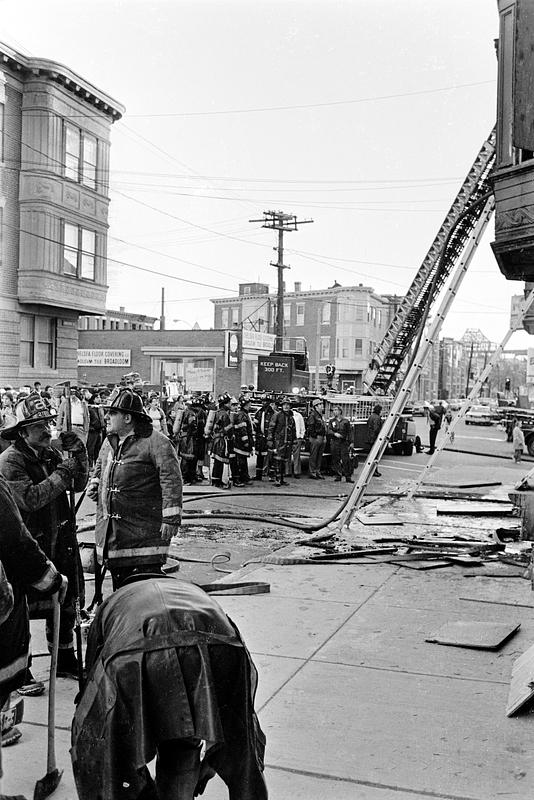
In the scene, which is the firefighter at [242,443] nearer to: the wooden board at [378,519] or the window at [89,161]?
the wooden board at [378,519]

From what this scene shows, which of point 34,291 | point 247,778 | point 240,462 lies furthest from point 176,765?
point 34,291

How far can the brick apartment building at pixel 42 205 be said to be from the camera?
80.1ft

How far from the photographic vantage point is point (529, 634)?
6.23m

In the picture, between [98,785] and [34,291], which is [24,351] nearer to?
[34,291]

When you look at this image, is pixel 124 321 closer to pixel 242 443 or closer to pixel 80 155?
pixel 80 155

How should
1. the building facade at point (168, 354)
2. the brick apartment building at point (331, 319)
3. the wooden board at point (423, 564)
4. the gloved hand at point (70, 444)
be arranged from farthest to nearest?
the brick apartment building at point (331, 319), the building facade at point (168, 354), the wooden board at point (423, 564), the gloved hand at point (70, 444)

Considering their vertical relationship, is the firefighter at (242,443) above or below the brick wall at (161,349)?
below

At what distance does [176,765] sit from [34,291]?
77.7ft

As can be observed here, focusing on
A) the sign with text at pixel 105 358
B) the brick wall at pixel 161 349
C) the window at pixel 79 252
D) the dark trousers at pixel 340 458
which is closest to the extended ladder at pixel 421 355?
the dark trousers at pixel 340 458

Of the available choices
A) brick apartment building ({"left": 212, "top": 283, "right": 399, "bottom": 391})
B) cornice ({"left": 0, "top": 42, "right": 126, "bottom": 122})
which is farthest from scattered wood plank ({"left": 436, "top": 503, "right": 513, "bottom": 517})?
brick apartment building ({"left": 212, "top": 283, "right": 399, "bottom": 391})

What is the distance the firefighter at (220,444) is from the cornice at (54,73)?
45.7ft

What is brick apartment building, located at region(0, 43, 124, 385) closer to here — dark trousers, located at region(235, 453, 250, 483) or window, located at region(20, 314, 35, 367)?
window, located at region(20, 314, 35, 367)

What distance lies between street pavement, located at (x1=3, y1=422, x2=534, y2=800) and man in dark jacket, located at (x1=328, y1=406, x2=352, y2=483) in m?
11.1

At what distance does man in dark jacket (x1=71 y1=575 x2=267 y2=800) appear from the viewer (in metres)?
2.54
